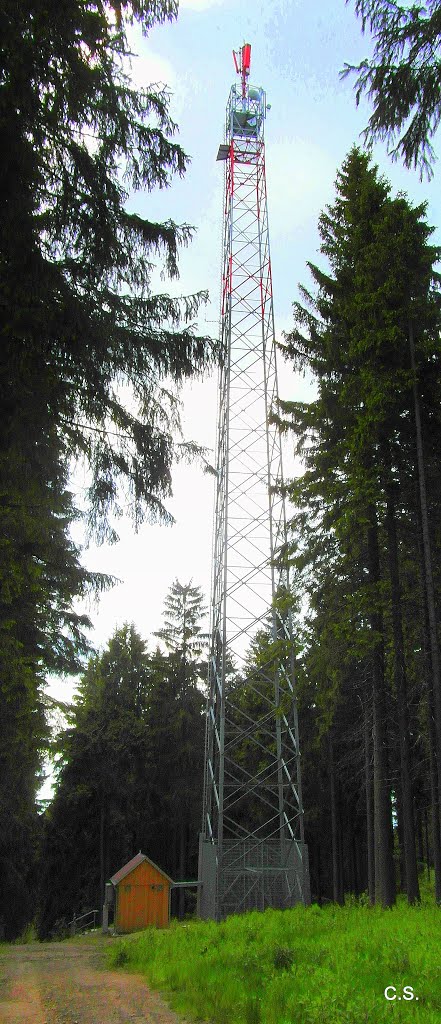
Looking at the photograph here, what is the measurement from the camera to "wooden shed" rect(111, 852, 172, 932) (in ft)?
58.7

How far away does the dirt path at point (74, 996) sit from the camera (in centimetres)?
636

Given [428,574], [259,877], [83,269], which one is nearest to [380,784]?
[428,574]

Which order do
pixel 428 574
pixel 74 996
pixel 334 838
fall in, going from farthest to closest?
pixel 334 838, pixel 428 574, pixel 74 996

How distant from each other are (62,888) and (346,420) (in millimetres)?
22303

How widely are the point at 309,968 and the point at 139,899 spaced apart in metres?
14.1

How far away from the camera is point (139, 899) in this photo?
18.0 metres

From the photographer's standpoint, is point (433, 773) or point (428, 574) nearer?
point (433, 773)

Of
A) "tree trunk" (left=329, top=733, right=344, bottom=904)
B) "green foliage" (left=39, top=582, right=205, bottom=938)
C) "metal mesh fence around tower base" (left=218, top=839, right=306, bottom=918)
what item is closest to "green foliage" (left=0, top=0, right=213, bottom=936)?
"metal mesh fence around tower base" (left=218, top=839, right=306, bottom=918)

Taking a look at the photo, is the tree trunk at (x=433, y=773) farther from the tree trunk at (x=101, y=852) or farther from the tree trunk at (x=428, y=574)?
the tree trunk at (x=101, y=852)

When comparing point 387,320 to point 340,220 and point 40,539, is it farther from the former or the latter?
point 40,539

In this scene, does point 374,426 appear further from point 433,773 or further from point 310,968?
point 310,968

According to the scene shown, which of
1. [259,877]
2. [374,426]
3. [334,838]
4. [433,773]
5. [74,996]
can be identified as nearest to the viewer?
[74,996]

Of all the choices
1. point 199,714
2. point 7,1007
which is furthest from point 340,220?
point 199,714

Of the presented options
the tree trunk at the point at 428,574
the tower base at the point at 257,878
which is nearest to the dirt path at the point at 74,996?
the tower base at the point at 257,878
